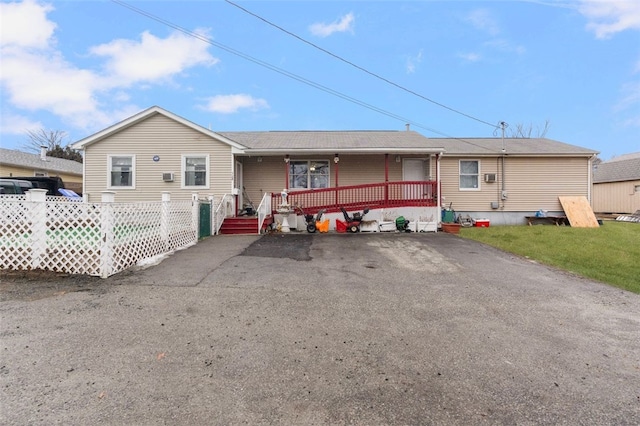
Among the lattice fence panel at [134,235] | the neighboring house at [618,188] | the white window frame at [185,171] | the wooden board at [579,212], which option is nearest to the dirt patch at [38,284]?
the lattice fence panel at [134,235]

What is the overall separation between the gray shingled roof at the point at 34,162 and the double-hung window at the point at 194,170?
17.4 meters

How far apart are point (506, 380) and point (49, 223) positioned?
738 cm

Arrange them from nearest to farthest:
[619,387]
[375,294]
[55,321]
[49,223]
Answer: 1. [619,387]
2. [55,321]
3. [375,294]
4. [49,223]

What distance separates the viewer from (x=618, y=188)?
2281 centimetres

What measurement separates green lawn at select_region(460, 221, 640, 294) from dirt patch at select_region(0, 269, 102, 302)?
922 cm

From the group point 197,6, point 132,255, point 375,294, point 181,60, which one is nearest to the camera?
point 375,294

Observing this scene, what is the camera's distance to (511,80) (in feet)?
67.2

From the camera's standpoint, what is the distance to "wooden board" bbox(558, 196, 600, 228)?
1446 cm

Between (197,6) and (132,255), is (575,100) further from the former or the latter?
(132,255)

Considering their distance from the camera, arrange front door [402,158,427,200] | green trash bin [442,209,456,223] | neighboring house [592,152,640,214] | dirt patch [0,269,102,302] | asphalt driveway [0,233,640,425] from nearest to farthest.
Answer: asphalt driveway [0,233,640,425] < dirt patch [0,269,102,302] < green trash bin [442,209,456,223] < front door [402,158,427,200] < neighboring house [592,152,640,214]

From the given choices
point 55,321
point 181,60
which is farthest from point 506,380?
point 181,60

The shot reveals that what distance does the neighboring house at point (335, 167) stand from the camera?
1312 centimetres

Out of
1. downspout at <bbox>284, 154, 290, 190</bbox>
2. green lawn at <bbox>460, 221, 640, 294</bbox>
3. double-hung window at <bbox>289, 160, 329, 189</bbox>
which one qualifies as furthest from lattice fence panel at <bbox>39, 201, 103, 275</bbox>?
green lawn at <bbox>460, 221, 640, 294</bbox>

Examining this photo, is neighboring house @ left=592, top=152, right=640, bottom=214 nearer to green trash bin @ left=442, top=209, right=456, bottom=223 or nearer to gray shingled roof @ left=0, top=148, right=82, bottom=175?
green trash bin @ left=442, top=209, right=456, bottom=223
